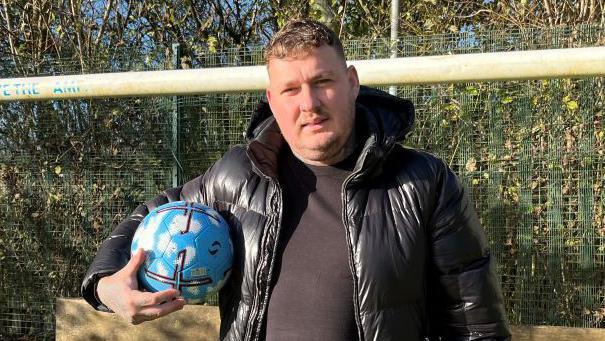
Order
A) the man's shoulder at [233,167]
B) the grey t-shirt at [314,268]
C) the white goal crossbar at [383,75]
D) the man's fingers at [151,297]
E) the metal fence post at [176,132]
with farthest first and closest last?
the metal fence post at [176,132], the white goal crossbar at [383,75], the man's shoulder at [233,167], the grey t-shirt at [314,268], the man's fingers at [151,297]

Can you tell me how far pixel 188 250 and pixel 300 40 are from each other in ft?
2.86

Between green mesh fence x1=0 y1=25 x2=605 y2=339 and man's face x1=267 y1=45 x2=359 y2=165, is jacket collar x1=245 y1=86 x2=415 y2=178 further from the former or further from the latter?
green mesh fence x1=0 y1=25 x2=605 y2=339

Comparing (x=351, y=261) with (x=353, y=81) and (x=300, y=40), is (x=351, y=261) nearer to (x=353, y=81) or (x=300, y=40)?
(x=353, y=81)

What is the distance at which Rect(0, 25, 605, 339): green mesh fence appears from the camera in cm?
463

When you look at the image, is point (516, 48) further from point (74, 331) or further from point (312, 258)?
point (74, 331)

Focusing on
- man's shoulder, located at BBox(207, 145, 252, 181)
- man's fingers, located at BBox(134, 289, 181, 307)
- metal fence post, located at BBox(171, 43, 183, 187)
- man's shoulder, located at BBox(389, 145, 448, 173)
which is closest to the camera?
man's fingers, located at BBox(134, 289, 181, 307)

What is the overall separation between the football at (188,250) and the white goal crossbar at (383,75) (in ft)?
4.58

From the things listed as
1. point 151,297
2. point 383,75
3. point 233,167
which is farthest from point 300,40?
point 383,75

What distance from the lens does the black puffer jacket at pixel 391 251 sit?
2355 millimetres

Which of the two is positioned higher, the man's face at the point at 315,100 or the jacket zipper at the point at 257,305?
the man's face at the point at 315,100

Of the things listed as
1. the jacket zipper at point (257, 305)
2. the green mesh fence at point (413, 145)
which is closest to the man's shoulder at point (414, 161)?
the jacket zipper at point (257, 305)

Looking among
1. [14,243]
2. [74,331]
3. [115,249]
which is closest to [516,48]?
[115,249]

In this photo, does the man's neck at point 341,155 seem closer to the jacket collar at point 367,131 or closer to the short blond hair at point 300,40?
the jacket collar at point 367,131

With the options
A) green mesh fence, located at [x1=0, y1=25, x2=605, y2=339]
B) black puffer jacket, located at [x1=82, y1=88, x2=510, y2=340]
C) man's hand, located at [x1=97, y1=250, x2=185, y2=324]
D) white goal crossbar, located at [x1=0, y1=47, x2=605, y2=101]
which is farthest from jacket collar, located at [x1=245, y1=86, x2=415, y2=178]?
green mesh fence, located at [x1=0, y1=25, x2=605, y2=339]
